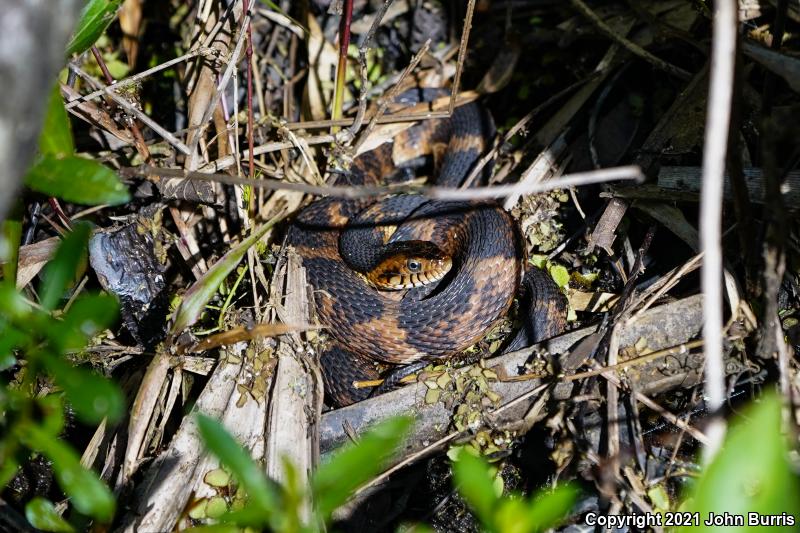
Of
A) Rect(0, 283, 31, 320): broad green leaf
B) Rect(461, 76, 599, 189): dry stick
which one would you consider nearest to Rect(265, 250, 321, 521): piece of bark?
Rect(0, 283, 31, 320): broad green leaf

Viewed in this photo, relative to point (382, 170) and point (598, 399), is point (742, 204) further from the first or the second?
point (382, 170)

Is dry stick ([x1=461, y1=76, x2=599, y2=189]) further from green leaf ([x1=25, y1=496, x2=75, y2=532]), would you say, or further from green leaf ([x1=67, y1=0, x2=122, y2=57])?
green leaf ([x1=25, y1=496, x2=75, y2=532])

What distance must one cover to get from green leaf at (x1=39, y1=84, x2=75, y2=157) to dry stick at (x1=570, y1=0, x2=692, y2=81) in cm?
362

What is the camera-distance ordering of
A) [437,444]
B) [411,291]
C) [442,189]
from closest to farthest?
[442,189], [437,444], [411,291]

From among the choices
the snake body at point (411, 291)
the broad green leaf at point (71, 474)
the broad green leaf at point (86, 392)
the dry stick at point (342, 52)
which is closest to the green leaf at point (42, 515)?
the broad green leaf at point (71, 474)

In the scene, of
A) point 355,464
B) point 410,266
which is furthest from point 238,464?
point 410,266

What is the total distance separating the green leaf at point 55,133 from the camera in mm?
2508

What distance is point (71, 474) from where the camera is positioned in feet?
6.08

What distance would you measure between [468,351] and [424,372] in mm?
530

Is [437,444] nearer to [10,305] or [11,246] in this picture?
[10,305]

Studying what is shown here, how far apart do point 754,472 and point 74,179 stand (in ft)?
7.07

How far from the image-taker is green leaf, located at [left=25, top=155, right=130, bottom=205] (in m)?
2.18

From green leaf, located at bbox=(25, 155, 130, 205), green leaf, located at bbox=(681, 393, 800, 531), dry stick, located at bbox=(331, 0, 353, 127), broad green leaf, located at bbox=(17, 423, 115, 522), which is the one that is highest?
dry stick, located at bbox=(331, 0, 353, 127)

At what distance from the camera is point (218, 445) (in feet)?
5.54
